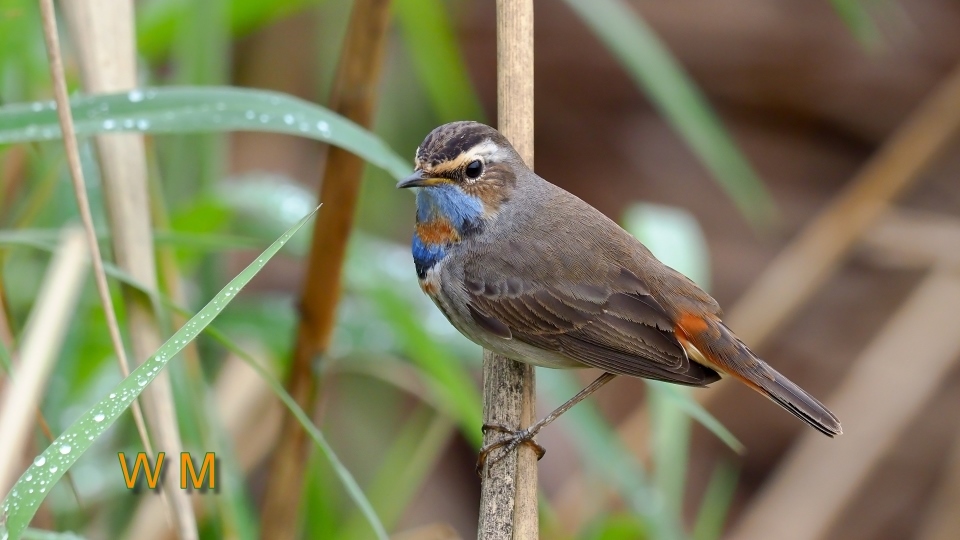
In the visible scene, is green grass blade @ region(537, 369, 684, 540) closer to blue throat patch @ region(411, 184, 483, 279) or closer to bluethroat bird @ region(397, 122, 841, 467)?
bluethroat bird @ region(397, 122, 841, 467)

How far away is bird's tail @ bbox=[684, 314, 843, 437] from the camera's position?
3.19 metres

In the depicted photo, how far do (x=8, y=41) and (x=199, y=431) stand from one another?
1.55 metres

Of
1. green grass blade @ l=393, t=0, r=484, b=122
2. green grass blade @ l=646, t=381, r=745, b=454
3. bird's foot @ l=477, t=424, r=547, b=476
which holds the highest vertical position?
green grass blade @ l=393, t=0, r=484, b=122

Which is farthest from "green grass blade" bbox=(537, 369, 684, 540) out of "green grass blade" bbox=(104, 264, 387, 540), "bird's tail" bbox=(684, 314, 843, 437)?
"green grass blade" bbox=(104, 264, 387, 540)

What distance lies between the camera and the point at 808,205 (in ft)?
25.1

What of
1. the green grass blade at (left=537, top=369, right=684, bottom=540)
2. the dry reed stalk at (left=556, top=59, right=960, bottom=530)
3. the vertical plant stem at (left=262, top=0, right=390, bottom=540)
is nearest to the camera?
the vertical plant stem at (left=262, top=0, right=390, bottom=540)

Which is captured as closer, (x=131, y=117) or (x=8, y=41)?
(x=131, y=117)

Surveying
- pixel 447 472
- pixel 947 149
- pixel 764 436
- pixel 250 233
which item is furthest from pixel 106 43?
pixel 947 149

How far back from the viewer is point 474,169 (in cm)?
321

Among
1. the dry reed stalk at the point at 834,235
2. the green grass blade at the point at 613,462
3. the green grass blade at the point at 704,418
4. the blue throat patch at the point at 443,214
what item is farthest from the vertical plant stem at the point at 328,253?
the dry reed stalk at the point at 834,235

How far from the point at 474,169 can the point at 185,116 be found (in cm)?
95

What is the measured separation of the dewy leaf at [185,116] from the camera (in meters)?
2.64

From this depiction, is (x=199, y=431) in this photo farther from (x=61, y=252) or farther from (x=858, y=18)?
(x=858, y=18)

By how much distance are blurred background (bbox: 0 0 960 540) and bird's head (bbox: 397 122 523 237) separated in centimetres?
38
